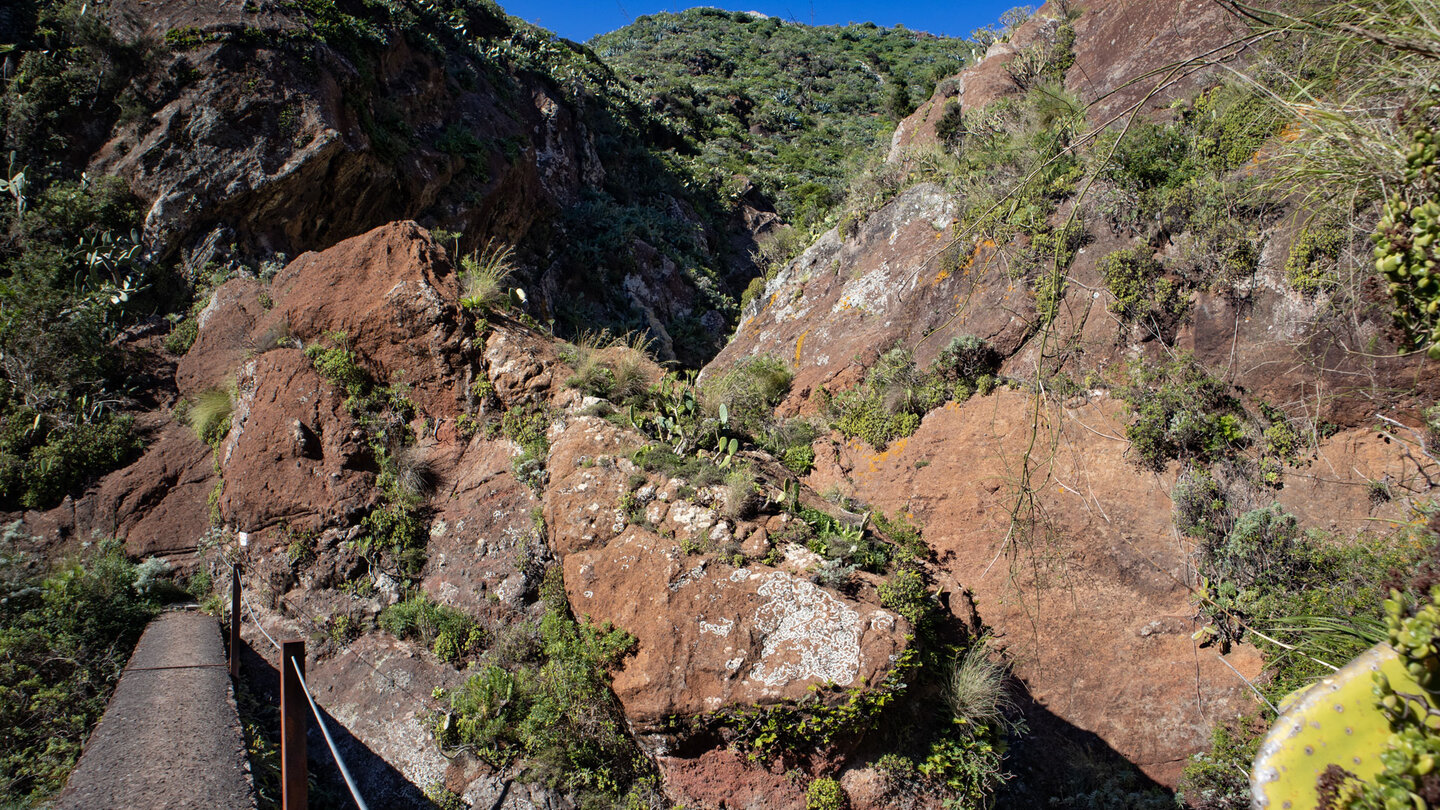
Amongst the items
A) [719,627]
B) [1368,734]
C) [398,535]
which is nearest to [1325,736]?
[1368,734]

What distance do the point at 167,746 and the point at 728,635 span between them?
3.18m

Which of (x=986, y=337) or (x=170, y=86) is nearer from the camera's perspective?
(x=986, y=337)

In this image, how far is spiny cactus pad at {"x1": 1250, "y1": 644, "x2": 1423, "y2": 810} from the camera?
155 cm

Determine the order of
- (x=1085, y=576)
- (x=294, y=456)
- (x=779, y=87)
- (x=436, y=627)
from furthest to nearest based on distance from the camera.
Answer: (x=779, y=87), (x=294, y=456), (x=1085, y=576), (x=436, y=627)

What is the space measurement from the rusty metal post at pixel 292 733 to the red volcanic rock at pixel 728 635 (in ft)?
7.22

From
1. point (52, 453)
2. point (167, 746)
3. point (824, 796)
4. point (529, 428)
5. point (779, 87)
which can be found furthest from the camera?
point (779, 87)

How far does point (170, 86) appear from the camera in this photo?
35.0ft

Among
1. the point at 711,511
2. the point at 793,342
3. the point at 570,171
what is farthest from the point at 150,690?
the point at 570,171

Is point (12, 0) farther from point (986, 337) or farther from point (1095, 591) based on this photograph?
point (1095, 591)

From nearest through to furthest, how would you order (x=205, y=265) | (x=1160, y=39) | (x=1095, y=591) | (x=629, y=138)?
(x=1095, y=591)
(x=1160, y=39)
(x=205, y=265)
(x=629, y=138)

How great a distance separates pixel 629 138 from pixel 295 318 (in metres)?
18.2

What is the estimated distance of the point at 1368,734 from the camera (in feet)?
5.14

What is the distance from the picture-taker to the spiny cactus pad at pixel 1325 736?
5.09 ft

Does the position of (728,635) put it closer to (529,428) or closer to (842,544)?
(842,544)
